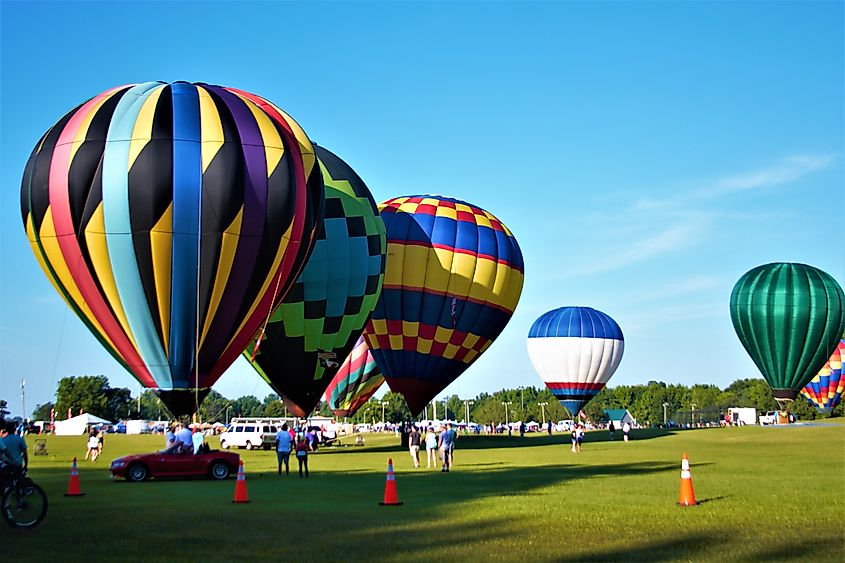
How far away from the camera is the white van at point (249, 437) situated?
53.6 m

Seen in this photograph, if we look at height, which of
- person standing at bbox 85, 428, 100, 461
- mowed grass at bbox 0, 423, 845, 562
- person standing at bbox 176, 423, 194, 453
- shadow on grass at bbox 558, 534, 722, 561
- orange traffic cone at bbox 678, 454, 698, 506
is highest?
person standing at bbox 176, 423, 194, 453

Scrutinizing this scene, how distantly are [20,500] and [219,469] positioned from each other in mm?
11389

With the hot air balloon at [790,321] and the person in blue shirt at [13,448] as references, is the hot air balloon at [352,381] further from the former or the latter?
the person in blue shirt at [13,448]

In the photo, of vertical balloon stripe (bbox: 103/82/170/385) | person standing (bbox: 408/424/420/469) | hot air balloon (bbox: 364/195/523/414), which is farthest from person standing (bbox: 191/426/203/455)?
hot air balloon (bbox: 364/195/523/414)

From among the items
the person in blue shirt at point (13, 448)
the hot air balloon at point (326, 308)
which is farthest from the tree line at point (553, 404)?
the person in blue shirt at point (13, 448)

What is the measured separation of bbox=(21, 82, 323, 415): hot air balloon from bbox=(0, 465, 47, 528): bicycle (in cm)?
1297

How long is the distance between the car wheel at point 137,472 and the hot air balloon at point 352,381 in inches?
1524

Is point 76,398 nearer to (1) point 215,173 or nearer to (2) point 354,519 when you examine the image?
(1) point 215,173

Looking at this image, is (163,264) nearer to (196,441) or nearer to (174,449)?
(196,441)

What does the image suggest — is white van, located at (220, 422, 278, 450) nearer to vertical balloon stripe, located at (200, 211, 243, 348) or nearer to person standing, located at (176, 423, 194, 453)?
vertical balloon stripe, located at (200, 211, 243, 348)

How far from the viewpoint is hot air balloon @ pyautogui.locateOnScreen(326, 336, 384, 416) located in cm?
6525

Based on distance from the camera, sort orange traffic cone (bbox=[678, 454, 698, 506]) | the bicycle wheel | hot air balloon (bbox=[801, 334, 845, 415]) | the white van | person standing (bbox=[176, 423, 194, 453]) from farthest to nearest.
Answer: hot air balloon (bbox=[801, 334, 845, 415]) → the white van → person standing (bbox=[176, 423, 194, 453]) → orange traffic cone (bbox=[678, 454, 698, 506]) → the bicycle wheel

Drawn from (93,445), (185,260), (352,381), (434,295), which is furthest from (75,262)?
(352,381)

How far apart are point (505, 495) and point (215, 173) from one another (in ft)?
44.3
